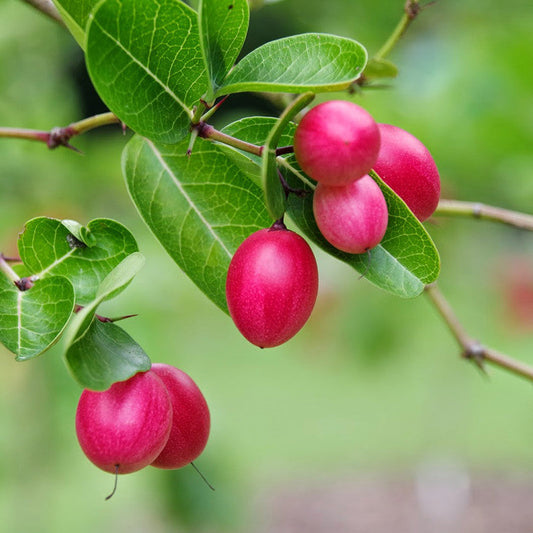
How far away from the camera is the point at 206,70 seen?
2.82 ft

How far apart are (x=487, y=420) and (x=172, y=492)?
5384 mm

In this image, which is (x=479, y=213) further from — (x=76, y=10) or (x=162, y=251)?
(x=162, y=251)

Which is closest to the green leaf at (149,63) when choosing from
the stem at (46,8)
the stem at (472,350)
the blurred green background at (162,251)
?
the stem at (46,8)

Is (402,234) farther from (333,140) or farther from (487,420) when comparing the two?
(487,420)

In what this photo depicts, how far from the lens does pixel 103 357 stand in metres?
0.86

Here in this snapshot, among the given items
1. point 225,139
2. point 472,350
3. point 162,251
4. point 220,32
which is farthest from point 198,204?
point 162,251

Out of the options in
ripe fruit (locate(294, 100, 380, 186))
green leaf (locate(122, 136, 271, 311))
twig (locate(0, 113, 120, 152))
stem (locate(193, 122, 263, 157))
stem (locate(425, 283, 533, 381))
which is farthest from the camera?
stem (locate(425, 283, 533, 381))

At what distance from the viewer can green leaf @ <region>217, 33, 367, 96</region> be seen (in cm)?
79

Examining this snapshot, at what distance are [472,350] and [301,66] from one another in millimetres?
1154

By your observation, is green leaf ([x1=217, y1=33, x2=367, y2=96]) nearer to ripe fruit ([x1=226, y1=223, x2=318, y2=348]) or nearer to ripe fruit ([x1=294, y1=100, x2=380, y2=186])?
ripe fruit ([x1=294, y1=100, x2=380, y2=186])

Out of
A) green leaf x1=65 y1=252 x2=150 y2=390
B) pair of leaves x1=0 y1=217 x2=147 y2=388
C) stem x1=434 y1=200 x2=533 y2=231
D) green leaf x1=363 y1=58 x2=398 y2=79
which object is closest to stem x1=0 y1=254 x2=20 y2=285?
pair of leaves x1=0 y1=217 x2=147 y2=388

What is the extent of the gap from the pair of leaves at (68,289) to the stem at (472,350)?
0.79 meters

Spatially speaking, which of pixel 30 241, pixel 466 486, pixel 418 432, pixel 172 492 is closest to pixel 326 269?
pixel 172 492

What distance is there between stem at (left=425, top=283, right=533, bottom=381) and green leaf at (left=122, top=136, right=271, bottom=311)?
71 cm
